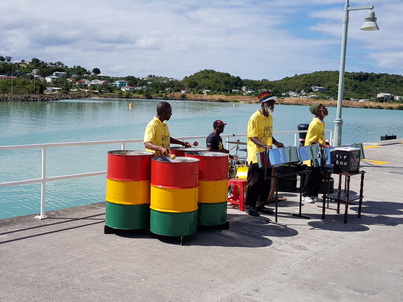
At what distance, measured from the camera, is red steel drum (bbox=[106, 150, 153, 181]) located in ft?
19.2

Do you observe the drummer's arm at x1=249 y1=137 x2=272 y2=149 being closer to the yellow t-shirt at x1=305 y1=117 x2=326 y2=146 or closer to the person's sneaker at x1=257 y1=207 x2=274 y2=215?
the person's sneaker at x1=257 y1=207 x2=274 y2=215

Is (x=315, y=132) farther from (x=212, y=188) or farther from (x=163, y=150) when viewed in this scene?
(x=163, y=150)

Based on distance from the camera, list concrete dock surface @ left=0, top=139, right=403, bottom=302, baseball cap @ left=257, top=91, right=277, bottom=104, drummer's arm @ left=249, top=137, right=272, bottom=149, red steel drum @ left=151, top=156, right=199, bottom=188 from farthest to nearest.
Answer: baseball cap @ left=257, top=91, right=277, bottom=104, drummer's arm @ left=249, top=137, right=272, bottom=149, red steel drum @ left=151, top=156, right=199, bottom=188, concrete dock surface @ left=0, top=139, right=403, bottom=302

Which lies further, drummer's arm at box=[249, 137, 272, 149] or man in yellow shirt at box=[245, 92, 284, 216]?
man in yellow shirt at box=[245, 92, 284, 216]

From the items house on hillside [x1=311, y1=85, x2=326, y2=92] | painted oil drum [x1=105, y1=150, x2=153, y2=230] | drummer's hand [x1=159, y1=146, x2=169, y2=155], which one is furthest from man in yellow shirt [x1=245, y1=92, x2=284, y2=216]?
house on hillside [x1=311, y1=85, x2=326, y2=92]

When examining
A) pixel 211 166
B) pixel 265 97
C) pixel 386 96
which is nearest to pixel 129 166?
pixel 211 166

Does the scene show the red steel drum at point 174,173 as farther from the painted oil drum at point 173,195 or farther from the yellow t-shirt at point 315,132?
the yellow t-shirt at point 315,132

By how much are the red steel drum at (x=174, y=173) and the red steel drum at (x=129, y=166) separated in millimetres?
166

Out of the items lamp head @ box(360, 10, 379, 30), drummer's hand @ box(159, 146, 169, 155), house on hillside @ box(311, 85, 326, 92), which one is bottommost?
drummer's hand @ box(159, 146, 169, 155)

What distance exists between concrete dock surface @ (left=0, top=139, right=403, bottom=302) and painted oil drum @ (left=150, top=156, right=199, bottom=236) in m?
0.22

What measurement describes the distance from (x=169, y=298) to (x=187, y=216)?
1.72 m

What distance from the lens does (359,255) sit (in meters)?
5.66

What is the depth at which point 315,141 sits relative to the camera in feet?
27.3

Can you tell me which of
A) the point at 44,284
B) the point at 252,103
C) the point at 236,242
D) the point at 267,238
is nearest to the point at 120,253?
the point at 44,284
